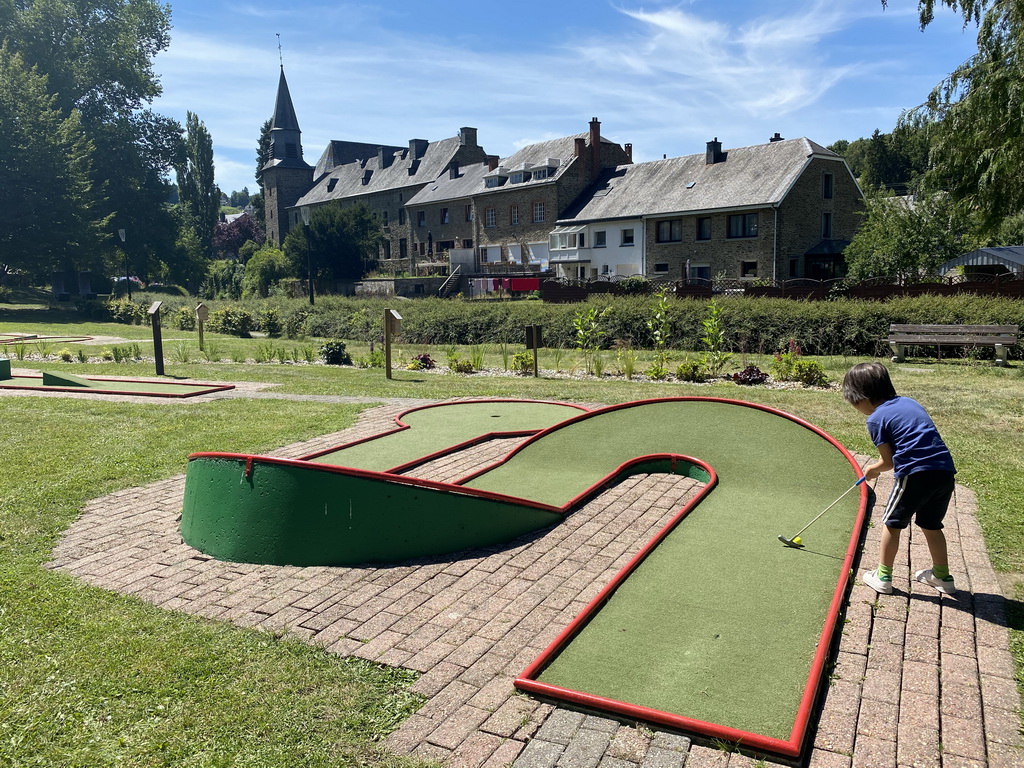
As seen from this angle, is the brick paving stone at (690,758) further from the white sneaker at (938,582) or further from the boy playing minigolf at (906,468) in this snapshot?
the white sneaker at (938,582)

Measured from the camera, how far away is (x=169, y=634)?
408 cm

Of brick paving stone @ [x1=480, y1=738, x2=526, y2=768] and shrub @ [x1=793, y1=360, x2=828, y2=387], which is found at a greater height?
shrub @ [x1=793, y1=360, x2=828, y2=387]

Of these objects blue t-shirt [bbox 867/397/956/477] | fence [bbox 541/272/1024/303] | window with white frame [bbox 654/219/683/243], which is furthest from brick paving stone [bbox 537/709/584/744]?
window with white frame [bbox 654/219/683/243]

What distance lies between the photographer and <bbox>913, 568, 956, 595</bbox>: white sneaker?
14.6 ft

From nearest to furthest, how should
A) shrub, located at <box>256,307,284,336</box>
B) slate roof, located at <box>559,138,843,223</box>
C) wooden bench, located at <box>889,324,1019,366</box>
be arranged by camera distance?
wooden bench, located at <box>889,324,1019,366</box>, shrub, located at <box>256,307,284,336</box>, slate roof, located at <box>559,138,843,223</box>

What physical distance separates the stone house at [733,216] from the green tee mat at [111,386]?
97.3ft

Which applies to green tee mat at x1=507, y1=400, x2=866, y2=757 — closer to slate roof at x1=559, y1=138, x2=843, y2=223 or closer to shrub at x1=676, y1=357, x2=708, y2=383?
shrub at x1=676, y1=357, x2=708, y2=383

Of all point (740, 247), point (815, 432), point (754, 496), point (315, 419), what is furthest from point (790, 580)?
point (740, 247)

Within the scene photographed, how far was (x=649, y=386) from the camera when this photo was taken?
45.2ft

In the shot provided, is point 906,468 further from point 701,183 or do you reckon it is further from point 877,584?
point 701,183

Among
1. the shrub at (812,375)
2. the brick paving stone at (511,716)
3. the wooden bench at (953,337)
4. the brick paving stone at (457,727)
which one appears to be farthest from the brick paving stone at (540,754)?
the wooden bench at (953,337)

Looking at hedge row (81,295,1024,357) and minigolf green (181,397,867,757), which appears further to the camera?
hedge row (81,295,1024,357)

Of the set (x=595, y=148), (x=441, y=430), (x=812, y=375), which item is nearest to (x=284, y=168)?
(x=595, y=148)

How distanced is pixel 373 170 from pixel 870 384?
6795 cm
